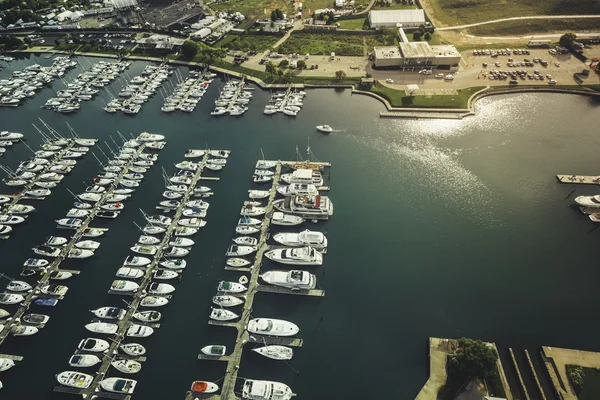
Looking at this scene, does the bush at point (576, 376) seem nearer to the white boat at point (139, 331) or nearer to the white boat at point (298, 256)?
the white boat at point (298, 256)

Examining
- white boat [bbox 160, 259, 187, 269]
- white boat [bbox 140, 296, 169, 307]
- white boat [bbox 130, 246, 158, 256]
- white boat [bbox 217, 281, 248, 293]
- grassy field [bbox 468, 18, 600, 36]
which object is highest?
grassy field [bbox 468, 18, 600, 36]

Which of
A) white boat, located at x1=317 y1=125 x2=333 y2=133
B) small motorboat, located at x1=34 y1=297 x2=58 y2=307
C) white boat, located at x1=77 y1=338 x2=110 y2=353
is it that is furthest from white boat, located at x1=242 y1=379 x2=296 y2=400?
white boat, located at x1=317 y1=125 x2=333 y2=133

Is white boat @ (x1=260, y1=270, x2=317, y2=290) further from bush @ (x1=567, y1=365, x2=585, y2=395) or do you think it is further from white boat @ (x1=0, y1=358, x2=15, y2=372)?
white boat @ (x1=0, y1=358, x2=15, y2=372)

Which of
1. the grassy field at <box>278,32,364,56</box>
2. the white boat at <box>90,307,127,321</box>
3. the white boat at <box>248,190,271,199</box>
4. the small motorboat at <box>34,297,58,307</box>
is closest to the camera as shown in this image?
the white boat at <box>90,307,127,321</box>

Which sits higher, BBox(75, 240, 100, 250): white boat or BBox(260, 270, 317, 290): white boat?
BBox(75, 240, 100, 250): white boat

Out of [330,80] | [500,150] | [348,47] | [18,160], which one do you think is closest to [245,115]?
[330,80]

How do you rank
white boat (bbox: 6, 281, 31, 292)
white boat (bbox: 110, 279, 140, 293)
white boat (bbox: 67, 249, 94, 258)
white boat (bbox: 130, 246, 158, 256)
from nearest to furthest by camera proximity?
white boat (bbox: 110, 279, 140, 293)
white boat (bbox: 6, 281, 31, 292)
white boat (bbox: 130, 246, 158, 256)
white boat (bbox: 67, 249, 94, 258)

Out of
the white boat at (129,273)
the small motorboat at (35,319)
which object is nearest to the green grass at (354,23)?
the white boat at (129,273)
